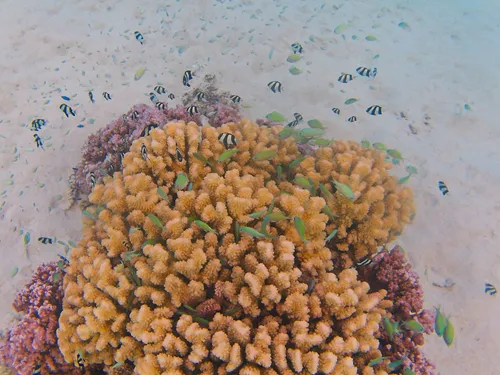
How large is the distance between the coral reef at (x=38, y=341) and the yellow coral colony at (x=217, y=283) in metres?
0.50

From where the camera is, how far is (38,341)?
3555mm

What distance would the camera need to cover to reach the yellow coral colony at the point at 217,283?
2842 mm

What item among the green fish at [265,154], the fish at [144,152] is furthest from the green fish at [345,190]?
the fish at [144,152]

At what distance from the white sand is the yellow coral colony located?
2.63 meters

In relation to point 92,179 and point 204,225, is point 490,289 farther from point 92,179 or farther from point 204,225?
point 92,179

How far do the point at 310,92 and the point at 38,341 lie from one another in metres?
8.23

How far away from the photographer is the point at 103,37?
11414mm

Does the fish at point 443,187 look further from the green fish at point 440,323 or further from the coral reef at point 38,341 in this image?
the coral reef at point 38,341

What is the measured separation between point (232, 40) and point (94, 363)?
1066 centimetres

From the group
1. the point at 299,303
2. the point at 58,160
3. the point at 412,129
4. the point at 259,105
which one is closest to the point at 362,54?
the point at 412,129

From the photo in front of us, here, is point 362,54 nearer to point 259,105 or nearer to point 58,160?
point 259,105

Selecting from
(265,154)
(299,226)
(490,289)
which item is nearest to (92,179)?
(265,154)

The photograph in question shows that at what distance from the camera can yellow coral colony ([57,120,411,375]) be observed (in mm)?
2842

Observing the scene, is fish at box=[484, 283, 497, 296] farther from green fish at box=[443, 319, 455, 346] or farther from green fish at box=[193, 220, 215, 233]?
green fish at box=[193, 220, 215, 233]
